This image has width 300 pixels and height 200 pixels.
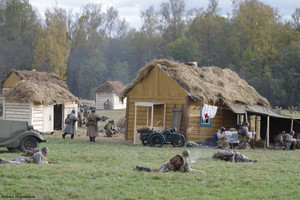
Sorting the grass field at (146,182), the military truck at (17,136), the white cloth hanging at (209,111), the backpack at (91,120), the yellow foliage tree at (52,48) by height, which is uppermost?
the yellow foliage tree at (52,48)

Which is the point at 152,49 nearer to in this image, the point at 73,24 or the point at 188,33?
the point at 188,33

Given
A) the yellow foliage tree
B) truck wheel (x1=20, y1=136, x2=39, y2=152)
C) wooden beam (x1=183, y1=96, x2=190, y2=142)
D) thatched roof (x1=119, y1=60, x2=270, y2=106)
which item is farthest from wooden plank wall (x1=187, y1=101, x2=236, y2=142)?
the yellow foliage tree

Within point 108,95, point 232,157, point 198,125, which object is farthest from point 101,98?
point 232,157

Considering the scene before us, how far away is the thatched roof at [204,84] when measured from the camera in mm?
21266

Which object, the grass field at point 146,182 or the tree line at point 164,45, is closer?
the grass field at point 146,182

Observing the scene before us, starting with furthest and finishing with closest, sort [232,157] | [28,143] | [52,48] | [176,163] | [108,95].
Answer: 1. [52,48]
2. [108,95]
3. [28,143]
4. [232,157]
5. [176,163]

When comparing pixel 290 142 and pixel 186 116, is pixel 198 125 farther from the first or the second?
pixel 290 142

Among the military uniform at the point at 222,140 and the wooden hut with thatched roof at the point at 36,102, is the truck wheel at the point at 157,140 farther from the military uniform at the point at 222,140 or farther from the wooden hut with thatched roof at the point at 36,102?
the wooden hut with thatched roof at the point at 36,102

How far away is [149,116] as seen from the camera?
874 inches

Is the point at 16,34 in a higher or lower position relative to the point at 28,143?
higher

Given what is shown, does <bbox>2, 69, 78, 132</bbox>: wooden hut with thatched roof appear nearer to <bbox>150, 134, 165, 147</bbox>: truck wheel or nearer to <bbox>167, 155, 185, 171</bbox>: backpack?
<bbox>150, 134, 165, 147</bbox>: truck wheel

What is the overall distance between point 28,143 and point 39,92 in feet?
31.0

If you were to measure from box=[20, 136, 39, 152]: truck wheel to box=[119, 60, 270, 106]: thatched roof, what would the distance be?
26.0 feet

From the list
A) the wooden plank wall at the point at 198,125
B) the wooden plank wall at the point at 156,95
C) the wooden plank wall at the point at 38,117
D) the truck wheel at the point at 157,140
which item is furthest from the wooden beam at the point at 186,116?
the wooden plank wall at the point at 38,117
